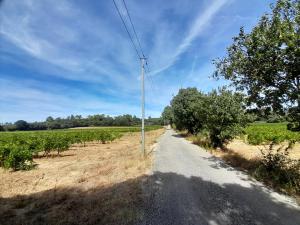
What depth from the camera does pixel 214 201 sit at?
7.14 metres

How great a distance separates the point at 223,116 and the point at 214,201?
43.1 feet

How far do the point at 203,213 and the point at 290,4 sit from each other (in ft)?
23.9

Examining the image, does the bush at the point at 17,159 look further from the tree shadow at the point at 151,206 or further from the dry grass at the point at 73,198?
the tree shadow at the point at 151,206

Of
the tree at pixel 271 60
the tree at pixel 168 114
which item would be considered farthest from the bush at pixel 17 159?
the tree at pixel 168 114

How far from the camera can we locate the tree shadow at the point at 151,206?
230 inches

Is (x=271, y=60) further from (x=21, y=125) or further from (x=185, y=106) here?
(x=21, y=125)

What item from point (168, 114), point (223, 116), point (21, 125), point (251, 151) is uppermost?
point (168, 114)

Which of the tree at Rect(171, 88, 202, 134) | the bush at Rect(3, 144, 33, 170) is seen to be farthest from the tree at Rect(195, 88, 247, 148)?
the tree at Rect(171, 88, 202, 134)

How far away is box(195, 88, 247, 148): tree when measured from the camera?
63.0 ft

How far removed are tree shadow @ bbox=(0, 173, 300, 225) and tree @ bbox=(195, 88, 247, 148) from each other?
11084 mm

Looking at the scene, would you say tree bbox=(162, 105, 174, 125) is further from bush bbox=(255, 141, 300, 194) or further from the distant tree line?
the distant tree line

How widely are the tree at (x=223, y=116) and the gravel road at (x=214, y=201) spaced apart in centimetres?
886

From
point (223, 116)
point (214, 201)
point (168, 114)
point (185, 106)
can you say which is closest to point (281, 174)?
point (214, 201)

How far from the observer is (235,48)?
380 inches
